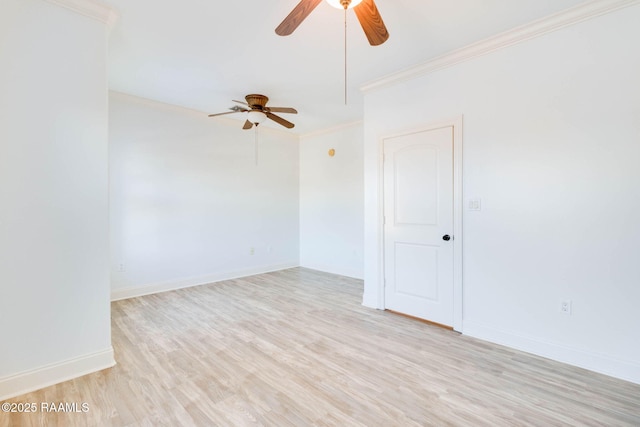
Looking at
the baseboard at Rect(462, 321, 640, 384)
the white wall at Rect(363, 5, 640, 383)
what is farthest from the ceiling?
the baseboard at Rect(462, 321, 640, 384)

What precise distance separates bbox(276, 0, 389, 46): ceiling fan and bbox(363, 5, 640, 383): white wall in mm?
1515

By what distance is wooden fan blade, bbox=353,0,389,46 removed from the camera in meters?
1.63

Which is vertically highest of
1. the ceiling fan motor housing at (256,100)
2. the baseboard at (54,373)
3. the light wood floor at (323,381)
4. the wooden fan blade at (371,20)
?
the ceiling fan motor housing at (256,100)

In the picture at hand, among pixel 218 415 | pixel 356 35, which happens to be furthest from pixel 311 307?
pixel 356 35

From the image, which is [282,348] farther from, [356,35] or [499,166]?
[356,35]

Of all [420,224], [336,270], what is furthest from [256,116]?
[336,270]

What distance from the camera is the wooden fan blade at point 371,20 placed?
1635mm

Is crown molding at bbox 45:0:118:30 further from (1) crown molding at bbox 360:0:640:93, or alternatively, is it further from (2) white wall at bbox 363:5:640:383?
(2) white wall at bbox 363:5:640:383

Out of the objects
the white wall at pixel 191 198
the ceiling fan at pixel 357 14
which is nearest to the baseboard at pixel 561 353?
the ceiling fan at pixel 357 14

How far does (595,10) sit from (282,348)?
363 centimetres

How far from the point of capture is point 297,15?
5.56ft

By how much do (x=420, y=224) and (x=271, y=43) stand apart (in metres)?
2.33

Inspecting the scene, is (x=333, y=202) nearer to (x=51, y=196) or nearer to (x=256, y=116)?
(x=256, y=116)

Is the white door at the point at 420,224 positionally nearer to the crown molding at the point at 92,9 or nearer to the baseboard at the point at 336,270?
the baseboard at the point at 336,270
